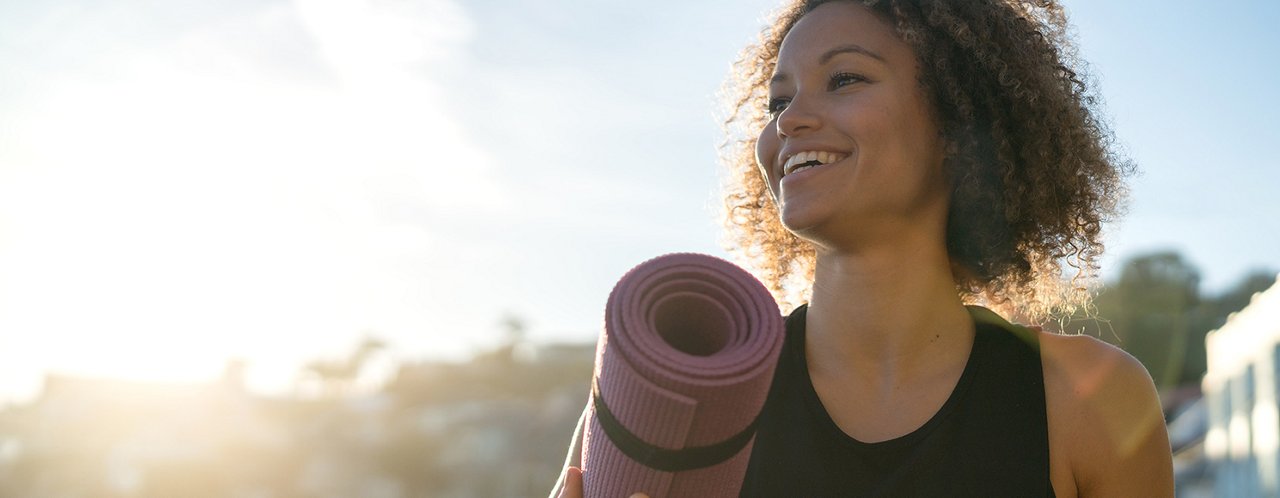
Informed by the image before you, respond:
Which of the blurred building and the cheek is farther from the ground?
the blurred building

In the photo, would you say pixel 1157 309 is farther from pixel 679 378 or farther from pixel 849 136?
pixel 679 378

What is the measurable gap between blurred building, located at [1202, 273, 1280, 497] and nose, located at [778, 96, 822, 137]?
9.40m

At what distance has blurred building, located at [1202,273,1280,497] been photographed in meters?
11.4

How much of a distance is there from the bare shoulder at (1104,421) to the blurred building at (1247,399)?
29.4 feet

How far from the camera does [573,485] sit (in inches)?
81.8

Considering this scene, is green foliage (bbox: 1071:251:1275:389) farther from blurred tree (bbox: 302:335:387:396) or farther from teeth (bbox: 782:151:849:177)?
blurred tree (bbox: 302:335:387:396)

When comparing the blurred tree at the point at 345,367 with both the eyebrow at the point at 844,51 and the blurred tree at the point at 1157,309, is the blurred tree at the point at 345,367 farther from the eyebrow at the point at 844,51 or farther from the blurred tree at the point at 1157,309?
the eyebrow at the point at 844,51

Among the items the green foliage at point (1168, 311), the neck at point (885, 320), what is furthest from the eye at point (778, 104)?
the green foliage at point (1168, 311)

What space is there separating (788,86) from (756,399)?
1294 millimetres

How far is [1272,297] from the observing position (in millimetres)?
10891

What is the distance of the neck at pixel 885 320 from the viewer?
113 inches

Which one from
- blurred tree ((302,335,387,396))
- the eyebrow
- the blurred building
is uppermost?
blurred tree ((302,335,387,396))

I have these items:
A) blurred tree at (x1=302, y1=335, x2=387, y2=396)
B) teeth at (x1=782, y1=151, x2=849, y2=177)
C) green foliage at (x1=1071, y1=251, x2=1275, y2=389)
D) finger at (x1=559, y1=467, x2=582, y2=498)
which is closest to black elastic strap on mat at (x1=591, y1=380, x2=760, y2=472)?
finger at (x1=559, y1=467, x2=582, y2=498)

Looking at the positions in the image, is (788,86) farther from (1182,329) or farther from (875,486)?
(1182,329)
